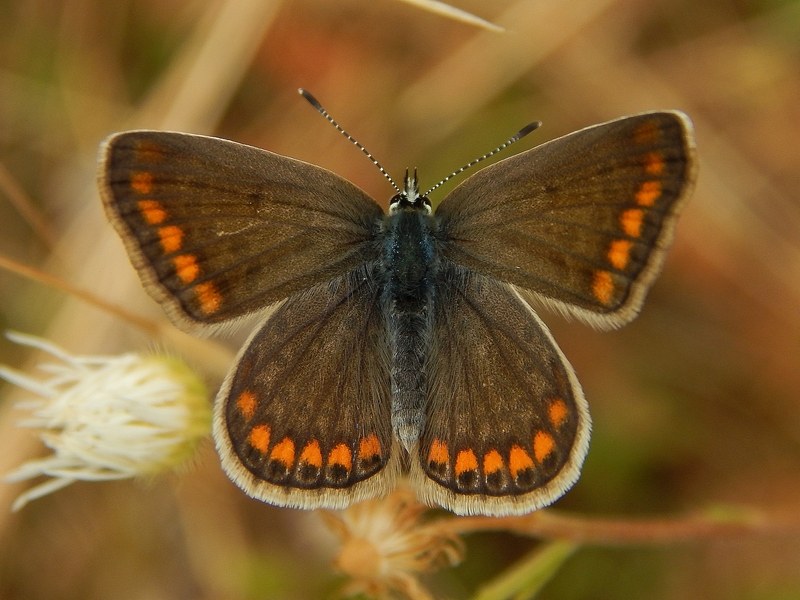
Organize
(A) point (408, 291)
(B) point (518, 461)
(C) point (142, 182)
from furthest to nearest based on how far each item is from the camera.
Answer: (A) point (408, 291) < (C) point (142, 182) < (B) point (518, 461)

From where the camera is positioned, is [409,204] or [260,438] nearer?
[260,438]

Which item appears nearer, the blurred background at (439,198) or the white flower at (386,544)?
the white flower at (386,544)

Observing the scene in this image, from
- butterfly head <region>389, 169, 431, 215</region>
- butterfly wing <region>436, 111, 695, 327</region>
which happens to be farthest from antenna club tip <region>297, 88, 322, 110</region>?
butterfly wing <region>436, 111, 695, 327</region>

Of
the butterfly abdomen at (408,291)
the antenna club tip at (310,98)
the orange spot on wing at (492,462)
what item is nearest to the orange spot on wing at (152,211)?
the antenna club tip at (310,98)

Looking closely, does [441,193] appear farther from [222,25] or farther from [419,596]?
[419,596]

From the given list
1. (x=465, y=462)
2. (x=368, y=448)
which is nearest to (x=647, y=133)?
(x=465, y=462)

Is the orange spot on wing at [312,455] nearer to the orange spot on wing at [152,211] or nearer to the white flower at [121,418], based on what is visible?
the white flower at [121,418]

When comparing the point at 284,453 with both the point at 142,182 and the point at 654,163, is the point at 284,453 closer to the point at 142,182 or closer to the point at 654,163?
the point at 142,182
